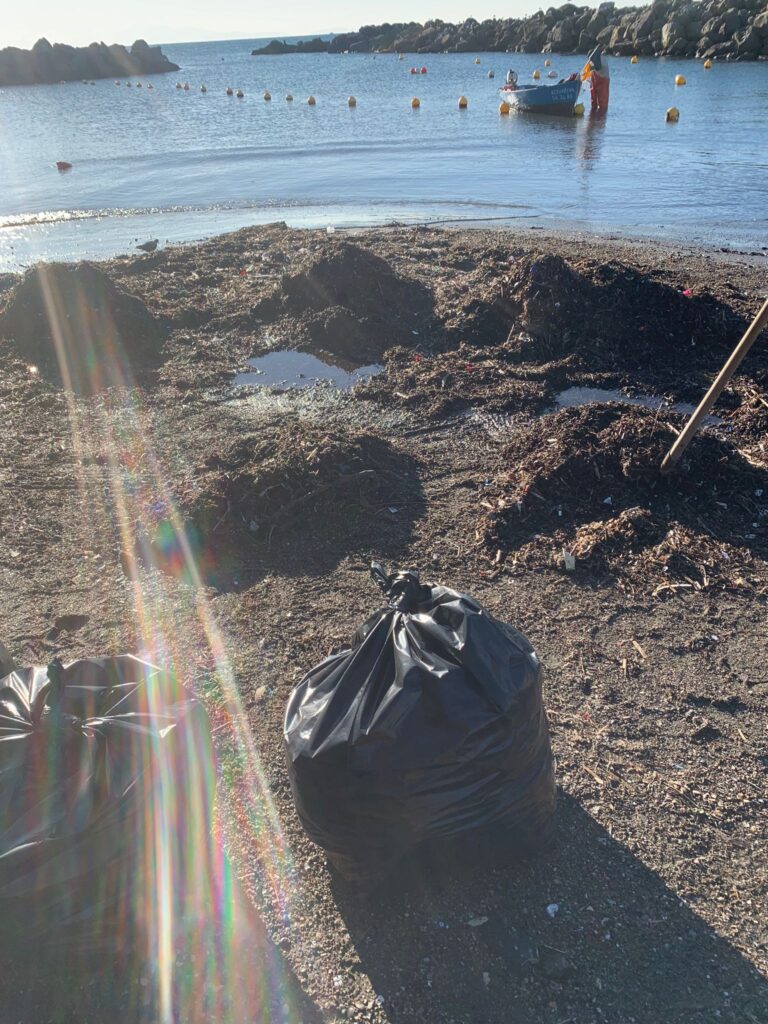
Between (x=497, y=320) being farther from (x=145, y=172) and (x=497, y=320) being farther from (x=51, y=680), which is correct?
(x=145, y=172)

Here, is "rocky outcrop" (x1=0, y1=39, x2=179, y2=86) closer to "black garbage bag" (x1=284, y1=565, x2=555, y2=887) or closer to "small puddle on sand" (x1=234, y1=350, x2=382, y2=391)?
"small puddle on sand" (x1=234, y1=350, x2=382, y2=391)

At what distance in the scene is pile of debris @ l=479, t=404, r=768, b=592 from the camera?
3.76 m

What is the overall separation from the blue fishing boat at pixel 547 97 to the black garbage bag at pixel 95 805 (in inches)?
1335

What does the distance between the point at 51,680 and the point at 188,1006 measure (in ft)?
3.38

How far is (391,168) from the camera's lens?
66.9ft

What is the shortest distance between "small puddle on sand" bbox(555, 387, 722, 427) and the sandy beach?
74 mm

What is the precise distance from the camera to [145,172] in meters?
21.6

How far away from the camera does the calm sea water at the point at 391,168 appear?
1422 cm

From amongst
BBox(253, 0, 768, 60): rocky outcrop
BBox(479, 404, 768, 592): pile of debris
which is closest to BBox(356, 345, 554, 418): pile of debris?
BBox(479, 404, 768, 592): pile of debris

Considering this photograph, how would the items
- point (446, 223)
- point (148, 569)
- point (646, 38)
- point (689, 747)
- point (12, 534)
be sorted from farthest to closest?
point (646, 38)
point (446, 223)
point (12, 534)
point (148, 569)
point (689, 747)

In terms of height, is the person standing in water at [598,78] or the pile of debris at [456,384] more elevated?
the person standing in water at [598,78]

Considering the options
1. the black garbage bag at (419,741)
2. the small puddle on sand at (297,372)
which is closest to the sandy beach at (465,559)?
the small puddle on sand at (297,372)

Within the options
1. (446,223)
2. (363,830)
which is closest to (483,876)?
(363,830)

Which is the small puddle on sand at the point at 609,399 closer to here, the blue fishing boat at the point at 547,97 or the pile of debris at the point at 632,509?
the pile of debris at the point at 632,509
